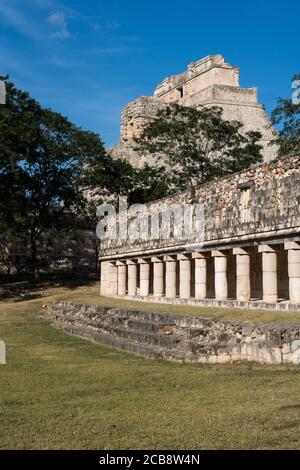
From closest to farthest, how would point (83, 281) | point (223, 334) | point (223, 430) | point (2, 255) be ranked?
point (223, 430)
point (223, 334)
point (83, 281)
point (2, 255)

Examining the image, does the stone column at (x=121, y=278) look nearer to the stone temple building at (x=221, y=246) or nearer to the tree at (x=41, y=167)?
the stone temple building at (x=221, y=246)

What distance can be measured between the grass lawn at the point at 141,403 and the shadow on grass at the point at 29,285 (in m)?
17.6

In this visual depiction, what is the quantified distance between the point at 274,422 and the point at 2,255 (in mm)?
39803

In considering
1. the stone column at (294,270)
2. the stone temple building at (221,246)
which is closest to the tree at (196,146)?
the stone temple building at (221,246)

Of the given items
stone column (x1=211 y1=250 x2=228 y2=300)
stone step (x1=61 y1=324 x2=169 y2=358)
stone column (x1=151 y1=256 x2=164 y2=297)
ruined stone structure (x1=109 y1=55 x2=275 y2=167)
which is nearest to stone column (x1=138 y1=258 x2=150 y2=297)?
stone column (x1=151 y1=256 x2=164 y2=297)

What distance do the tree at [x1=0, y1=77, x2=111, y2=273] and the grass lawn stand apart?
18.9 meters

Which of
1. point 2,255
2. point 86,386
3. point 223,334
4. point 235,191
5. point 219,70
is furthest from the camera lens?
point 219,70

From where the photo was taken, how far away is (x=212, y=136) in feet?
129

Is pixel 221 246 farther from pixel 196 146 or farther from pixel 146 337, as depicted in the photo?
pixel 196 146

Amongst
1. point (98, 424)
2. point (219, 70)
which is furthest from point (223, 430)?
point (219, 70)

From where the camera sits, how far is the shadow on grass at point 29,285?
97.5 feet

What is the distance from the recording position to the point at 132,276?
27.4 m

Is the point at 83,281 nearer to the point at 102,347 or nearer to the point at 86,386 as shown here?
the point at 102,347

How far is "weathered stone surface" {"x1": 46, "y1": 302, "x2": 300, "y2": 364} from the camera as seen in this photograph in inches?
385
